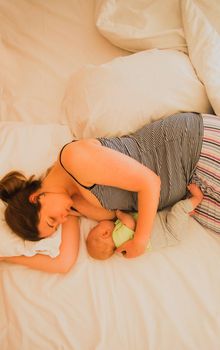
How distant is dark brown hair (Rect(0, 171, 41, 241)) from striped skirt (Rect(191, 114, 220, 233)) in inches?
22.5

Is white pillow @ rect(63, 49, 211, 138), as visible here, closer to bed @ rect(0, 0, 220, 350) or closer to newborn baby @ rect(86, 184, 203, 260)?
bed @ rect(0, 0, 220, 350)

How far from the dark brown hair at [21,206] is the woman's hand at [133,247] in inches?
11.8

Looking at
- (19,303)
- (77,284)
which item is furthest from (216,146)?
(19,303)

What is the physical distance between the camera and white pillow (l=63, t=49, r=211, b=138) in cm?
119

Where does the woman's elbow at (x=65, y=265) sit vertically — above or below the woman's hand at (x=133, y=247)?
below

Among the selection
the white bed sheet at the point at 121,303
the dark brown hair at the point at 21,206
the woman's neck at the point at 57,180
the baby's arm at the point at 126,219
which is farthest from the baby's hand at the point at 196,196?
the dark brown hair at the point at 21,206

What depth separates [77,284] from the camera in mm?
1048

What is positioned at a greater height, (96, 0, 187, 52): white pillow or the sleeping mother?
(96, 0, 187, 52): white pillow

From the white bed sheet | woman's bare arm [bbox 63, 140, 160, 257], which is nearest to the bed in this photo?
the white bed sheet

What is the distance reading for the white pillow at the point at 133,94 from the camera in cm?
119

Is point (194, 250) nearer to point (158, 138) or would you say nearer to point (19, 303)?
point (158, 138)

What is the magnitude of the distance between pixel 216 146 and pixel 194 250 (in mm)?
372

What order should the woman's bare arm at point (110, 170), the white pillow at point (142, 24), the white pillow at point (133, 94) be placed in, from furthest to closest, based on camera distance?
the white pillow at point (142, 24), the white pillow at point (133, 94), the woman's bare arm at point (110, 170)

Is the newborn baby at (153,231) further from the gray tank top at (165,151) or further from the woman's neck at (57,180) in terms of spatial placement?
the woman's neck at (57,180)
